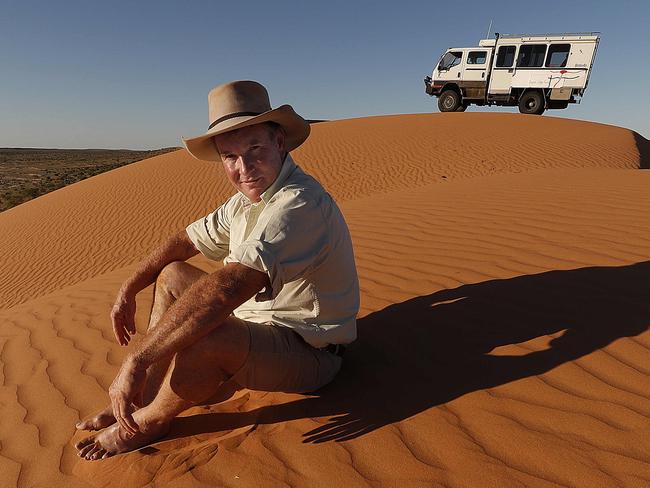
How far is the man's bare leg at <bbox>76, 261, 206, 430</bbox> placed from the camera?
2.04 m

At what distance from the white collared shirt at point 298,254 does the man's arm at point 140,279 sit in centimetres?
29

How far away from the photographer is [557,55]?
54.6ft

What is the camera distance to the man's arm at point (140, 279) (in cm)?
235

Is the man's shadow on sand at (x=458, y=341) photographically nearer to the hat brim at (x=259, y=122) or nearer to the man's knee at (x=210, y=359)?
the man's knee at (x=210, y=359)

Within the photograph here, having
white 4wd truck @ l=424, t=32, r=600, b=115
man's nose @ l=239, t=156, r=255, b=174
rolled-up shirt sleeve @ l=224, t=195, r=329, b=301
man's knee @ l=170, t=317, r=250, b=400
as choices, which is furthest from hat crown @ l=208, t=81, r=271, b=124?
white 4wd truck @ l=424, t=32, r=600, b=115

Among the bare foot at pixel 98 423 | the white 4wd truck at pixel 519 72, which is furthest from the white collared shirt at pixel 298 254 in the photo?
the white 4wd truck at pixel 519 72

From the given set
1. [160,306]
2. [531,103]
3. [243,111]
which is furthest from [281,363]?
[531,103]

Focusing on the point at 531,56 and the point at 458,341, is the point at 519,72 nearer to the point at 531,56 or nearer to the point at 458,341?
Answer: the point at 531,56

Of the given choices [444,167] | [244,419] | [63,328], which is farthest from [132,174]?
[244,419]

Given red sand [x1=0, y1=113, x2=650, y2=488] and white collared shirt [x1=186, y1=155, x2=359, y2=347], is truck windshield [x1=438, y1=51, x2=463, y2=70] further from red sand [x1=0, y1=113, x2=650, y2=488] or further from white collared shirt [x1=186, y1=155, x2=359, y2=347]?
white collared shirt [x1=186, y1=155, x2=359, y2=347]

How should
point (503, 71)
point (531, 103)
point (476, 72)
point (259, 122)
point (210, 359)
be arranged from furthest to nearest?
point (531, 103)
point (476, 72)
point (503, 71)
point (259, 122)
point (210, 359)

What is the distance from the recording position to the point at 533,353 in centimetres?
232

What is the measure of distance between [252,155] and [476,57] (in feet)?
62.2

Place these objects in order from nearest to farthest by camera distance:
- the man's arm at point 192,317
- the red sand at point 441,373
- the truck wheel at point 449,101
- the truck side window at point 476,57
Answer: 1. the man's arm at point 192,317
2. the red sand at point 441,373
3. the truck side window at point 476,57
4. the truck wheel at point 449,101
